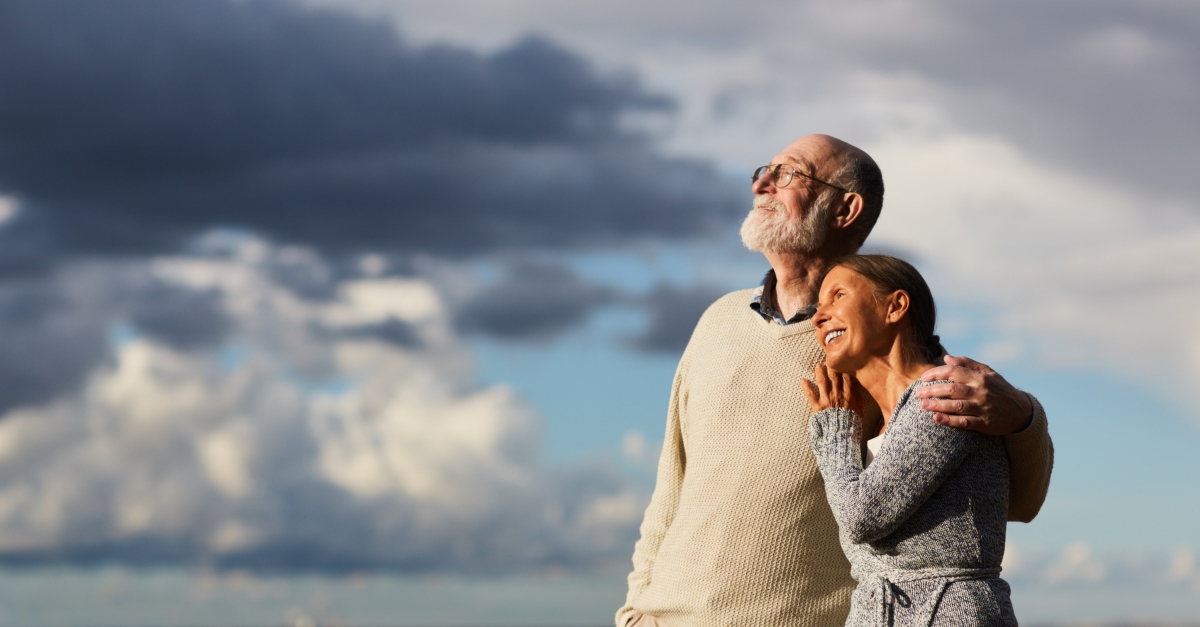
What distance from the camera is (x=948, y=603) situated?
311 centimetres

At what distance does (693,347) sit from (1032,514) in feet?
6.21

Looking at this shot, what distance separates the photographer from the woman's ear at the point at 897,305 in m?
3.36

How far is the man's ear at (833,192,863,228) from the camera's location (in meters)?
4.61

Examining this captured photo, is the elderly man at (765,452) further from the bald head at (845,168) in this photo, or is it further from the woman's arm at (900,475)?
the woman's arm at (900,475)

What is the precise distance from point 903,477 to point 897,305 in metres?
0.57

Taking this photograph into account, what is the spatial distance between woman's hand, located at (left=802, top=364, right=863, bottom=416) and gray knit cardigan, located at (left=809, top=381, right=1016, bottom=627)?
0.29 metres

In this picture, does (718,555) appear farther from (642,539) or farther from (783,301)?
(783,301)

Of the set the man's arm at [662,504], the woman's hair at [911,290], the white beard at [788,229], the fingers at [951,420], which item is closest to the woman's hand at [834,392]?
the woman's hair at [911,290]

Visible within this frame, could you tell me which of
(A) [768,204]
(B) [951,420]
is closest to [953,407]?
(B) [951,420]

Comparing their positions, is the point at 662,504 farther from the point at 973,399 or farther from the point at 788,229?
the point at 973,399

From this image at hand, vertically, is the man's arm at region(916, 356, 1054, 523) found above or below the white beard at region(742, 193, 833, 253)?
below

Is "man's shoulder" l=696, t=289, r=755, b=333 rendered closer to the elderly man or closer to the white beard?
the elderly man

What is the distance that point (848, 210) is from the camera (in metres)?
4.62

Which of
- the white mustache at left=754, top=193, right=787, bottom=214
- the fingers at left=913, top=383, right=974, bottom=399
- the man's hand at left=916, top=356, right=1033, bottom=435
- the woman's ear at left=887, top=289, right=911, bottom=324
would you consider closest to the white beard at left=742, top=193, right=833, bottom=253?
the white mustache at left=754, top=193, right=787, bottom=214
